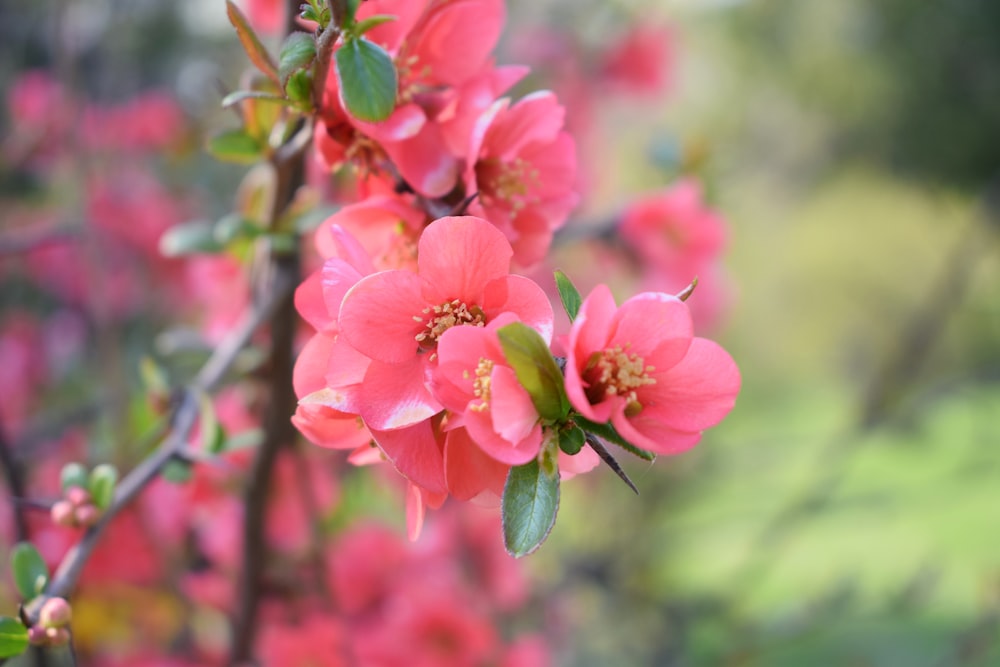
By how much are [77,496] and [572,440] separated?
20cm

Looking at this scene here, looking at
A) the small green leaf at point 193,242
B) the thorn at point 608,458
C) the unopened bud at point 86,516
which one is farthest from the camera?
→ the small green leaf at point 193,242

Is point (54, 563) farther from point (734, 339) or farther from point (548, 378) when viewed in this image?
point (734, 339)

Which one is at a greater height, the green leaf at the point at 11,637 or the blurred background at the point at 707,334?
the green leaf at the point at 11,637

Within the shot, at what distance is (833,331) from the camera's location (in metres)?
3.51

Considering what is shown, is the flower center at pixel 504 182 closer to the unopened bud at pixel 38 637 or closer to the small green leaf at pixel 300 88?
the small green leaf at pixel 300 88

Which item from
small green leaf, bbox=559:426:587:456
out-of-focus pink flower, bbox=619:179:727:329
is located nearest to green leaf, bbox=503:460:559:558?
small green leaf, bbox=559:426:587:456

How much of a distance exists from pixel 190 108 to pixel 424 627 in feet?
4.14

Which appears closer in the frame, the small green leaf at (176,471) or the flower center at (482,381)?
the flower center at (482,381)

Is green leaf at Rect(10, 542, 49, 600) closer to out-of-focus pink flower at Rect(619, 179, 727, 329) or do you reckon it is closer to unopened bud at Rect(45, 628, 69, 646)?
unopened bud at Rect(45, 628, 69, 646)

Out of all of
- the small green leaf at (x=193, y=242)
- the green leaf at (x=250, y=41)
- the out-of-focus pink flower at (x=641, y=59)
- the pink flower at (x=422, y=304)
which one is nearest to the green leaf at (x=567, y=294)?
the pink flower at (x=422, y=304)

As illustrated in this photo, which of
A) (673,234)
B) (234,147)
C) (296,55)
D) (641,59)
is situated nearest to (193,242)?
(234,147)

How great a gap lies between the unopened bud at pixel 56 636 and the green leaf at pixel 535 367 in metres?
0.17

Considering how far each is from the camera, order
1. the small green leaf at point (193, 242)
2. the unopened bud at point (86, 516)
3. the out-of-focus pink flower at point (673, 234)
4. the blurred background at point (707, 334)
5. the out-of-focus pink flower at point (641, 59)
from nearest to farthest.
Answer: the unopened bud at point (86, 516)
the small green leaf at point (193, 242)
the out-of-focus pink flower at point (673, 234)
the blurred background at point (707, 334)
the out-of-focus pink flower at point (641, 59)

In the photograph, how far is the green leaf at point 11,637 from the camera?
25cm
